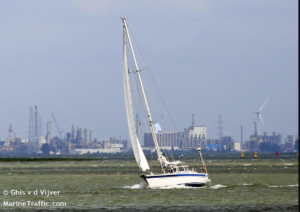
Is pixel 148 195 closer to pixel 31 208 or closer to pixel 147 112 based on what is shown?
pixel 147 112

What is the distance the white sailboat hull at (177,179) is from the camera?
218ft

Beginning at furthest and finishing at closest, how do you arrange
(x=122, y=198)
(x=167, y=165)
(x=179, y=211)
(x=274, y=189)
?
(x=274, y=189), (x=167, y=165), (x=122, y=198), (x=179, y=211)

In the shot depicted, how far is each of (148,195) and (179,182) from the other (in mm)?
4194

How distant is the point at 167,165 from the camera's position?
2655 inches

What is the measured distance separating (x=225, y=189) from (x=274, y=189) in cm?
584

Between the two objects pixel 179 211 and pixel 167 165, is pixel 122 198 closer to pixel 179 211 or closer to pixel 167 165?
pixel 167 165

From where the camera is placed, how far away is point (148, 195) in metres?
64.2

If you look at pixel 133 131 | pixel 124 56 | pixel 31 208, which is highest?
pixel 124 56

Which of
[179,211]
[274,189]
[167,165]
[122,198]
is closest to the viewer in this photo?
[179,211]

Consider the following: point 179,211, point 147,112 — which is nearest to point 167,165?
point 147,112

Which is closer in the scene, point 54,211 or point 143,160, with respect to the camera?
point 54,211

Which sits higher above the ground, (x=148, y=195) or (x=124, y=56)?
(x=124, y=56)

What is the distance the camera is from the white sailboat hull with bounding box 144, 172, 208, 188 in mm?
66500

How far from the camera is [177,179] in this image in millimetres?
66500
